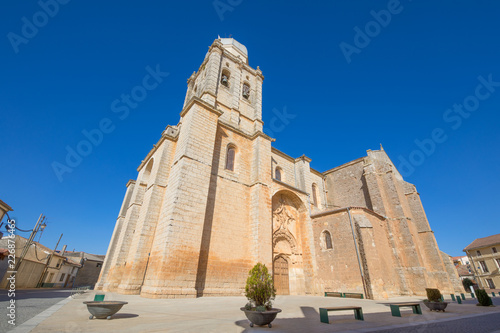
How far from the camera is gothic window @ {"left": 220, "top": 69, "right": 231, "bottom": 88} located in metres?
17.9

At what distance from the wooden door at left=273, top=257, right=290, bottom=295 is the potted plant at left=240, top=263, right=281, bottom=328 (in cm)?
945

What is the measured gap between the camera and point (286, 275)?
14.1 meters

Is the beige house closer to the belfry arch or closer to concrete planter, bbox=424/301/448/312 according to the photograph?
the belfry arch

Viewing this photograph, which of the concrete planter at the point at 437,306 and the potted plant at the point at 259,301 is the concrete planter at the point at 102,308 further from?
the concrete planter at the point at 437,306

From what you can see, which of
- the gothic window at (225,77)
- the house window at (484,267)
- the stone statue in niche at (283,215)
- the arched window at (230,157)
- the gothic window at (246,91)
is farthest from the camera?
the house window at (484,267)

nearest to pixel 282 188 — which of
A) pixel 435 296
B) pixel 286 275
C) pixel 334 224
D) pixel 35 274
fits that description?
pixel 334 224

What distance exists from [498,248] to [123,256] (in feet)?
150

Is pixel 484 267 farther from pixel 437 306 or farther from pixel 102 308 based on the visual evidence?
pixel 102 308

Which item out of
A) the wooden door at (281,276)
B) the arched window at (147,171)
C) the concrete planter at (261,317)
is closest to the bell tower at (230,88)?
the arched window at (147,171)

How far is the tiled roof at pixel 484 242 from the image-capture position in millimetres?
30753

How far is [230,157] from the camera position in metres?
14.3

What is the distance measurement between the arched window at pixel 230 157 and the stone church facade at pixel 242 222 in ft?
0.24

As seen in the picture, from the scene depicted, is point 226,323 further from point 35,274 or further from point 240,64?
point 35,274

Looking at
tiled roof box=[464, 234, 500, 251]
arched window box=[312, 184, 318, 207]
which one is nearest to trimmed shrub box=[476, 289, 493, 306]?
arched window box=[312, 184, 318, 207]
